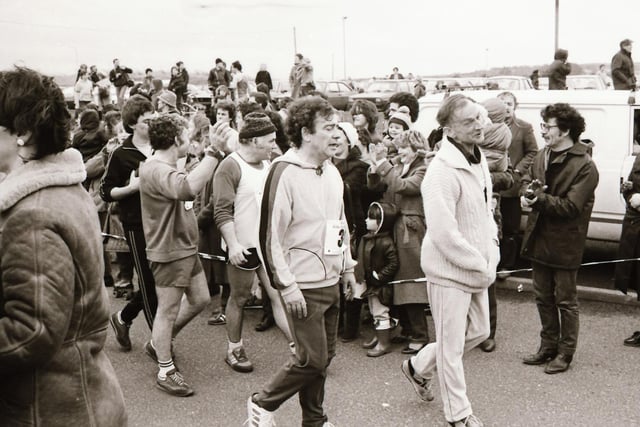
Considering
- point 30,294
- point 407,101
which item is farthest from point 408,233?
point 30,294

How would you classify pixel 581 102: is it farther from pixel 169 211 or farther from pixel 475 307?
pixel 169 211

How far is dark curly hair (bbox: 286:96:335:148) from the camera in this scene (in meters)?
3.87

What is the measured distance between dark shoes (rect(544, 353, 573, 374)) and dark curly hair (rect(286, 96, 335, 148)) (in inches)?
102

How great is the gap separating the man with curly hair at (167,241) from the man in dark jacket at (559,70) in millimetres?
11167

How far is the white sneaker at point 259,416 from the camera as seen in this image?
4.02 m

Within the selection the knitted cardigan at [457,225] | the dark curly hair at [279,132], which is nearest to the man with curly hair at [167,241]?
the knitted cardigan at [457,225]

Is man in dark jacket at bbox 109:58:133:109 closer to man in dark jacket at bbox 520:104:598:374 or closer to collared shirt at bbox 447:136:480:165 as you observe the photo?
man in dark jacket at bbox 520:104:598:374

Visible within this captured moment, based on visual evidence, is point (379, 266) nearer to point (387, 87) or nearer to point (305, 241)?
point (305, 241)

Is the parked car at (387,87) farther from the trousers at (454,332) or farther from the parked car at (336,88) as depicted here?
the trousers at (454,332)

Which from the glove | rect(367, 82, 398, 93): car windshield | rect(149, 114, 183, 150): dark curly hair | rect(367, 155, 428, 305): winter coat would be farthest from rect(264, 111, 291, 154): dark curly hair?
rect(367, 82, 398, 93): car windshield

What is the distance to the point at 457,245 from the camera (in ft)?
12.9

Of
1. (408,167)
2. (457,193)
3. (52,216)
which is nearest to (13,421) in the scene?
(52,216)

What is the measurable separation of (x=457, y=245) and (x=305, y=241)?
33.7 inches

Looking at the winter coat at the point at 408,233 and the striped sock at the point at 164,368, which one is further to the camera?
the winter coat at the point at 408,233
